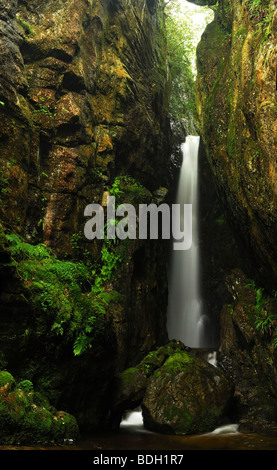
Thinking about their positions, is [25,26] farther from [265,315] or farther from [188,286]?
[188,286]

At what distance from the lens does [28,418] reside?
187 inches

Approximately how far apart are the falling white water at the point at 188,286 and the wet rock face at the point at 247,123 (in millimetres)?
5090

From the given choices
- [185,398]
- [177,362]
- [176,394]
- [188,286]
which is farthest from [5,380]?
[188,286]

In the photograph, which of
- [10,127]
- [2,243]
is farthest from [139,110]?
[2,243]

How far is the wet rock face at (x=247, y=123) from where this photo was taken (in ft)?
22.9

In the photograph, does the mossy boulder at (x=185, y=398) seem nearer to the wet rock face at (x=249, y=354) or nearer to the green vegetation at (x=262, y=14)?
the wet rock face at (x=249, y=354)

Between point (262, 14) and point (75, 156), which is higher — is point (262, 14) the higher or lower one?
the higher one

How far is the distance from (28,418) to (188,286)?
1154 cm

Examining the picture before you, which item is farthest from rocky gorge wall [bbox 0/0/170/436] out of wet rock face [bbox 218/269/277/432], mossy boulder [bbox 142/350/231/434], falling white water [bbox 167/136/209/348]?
falling white water [bbox 167/136/209/348]

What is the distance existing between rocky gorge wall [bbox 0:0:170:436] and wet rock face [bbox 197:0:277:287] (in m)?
3.10

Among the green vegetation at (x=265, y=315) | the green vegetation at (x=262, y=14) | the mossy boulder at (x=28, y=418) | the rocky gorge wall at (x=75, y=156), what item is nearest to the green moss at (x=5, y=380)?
the mossy boulder at (x=28, y=418)

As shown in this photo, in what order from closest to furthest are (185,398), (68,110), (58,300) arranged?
(58,300), (185,398), (68,110)

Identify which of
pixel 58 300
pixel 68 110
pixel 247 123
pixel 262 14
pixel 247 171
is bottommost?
pixel 58 300
